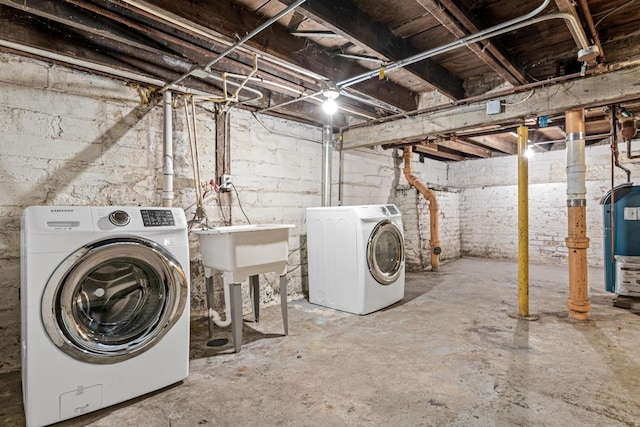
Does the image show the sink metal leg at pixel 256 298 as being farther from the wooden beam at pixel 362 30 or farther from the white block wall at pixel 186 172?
the wooden beam at pixel 362 30

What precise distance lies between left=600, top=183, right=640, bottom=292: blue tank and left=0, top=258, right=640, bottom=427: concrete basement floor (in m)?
0.58

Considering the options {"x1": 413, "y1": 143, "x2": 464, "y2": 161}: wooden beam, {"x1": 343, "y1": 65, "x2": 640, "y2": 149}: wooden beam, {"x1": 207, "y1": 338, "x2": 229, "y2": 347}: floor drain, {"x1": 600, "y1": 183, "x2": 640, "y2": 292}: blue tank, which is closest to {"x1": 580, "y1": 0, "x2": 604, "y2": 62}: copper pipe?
{"x1": 343, "y1": 65, "x2": 640, "y2": 149}: wooden beam

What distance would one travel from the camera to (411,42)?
241 cm

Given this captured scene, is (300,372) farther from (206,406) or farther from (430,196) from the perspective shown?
(430,196)

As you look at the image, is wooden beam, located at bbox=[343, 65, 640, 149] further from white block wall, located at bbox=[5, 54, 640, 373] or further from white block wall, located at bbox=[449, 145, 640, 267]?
white block wall, located at bbox=[449, 145, 640, 267]

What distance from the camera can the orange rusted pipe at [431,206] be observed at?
206 inches

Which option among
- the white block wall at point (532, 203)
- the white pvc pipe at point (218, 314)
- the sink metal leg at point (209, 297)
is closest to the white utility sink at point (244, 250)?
the sink metal leg at point (209, 297)

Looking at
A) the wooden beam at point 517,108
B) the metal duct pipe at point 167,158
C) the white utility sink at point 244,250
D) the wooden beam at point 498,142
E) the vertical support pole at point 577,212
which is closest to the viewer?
the white utility sink at point 244,250

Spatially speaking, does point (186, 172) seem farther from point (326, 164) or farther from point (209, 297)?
point (326, 164)

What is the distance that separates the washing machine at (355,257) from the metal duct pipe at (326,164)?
65cm

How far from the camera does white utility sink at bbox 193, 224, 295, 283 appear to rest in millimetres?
2260

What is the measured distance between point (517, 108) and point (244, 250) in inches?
104

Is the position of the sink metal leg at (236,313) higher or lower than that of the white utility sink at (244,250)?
lower

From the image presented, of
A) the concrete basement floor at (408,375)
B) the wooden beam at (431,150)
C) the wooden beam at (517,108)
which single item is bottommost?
the concrete basement floor at (408,375)
